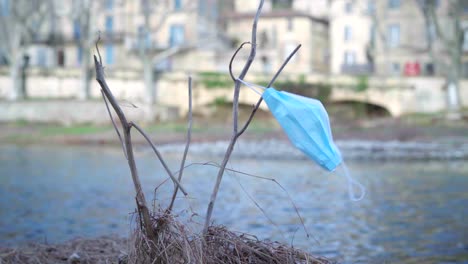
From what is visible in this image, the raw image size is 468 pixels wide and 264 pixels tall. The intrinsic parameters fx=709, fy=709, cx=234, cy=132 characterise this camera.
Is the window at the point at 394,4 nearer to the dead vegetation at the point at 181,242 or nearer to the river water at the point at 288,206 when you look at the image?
the river water at the point at 288,206

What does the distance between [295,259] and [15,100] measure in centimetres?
4199

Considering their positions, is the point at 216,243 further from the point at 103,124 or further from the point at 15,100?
the point at 15,100

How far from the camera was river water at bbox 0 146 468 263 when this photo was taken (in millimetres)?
9336

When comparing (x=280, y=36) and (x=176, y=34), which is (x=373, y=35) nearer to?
(x=280, y=36)

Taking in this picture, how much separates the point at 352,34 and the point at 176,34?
572 inches

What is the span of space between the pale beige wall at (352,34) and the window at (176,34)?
1256cm

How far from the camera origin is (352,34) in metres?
58.6

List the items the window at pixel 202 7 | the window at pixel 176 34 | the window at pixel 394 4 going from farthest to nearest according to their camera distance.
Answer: the window at pixel 202 7 → the window at pixel 176 34 → the window at pixel 394 4

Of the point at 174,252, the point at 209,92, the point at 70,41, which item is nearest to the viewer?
the point at 174,252

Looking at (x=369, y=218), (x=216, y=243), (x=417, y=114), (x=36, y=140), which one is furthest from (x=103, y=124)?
(x=216, y=243)

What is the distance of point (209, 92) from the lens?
4772 centimetres

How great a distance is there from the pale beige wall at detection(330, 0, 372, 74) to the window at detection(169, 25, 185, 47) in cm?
1256

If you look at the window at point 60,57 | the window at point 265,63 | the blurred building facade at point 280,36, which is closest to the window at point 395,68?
the blurred building facade at point 280,36

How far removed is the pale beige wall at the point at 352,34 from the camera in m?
58.5
